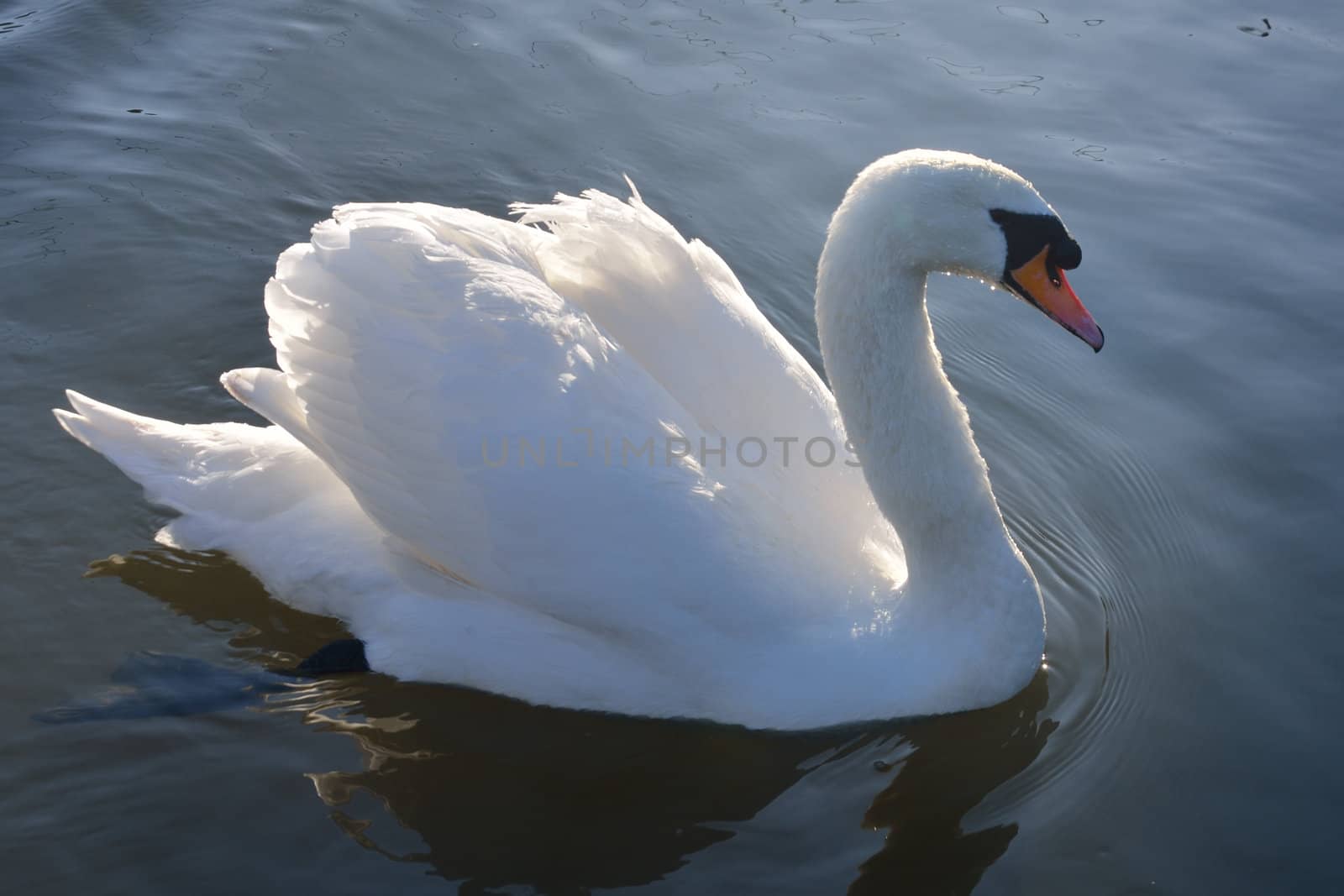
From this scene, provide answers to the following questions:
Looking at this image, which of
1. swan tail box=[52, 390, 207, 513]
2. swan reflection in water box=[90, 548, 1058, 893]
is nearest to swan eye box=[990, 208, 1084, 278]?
swan reflection in water box=[90, 548, 1058, 893]

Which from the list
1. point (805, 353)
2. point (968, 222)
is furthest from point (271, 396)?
point (805, 353)

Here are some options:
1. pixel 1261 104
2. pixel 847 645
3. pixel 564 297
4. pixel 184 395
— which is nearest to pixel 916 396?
pixel 847 645

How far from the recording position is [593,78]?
11586 millimetres

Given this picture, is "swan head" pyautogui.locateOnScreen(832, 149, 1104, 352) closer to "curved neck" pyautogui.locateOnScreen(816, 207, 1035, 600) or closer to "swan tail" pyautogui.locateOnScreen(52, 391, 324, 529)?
"curved neck" pyautogui.locateOnScreen(816, 207, 1035, 600)

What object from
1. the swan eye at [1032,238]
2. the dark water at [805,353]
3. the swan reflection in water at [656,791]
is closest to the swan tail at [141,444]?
the dark water at [805,353]

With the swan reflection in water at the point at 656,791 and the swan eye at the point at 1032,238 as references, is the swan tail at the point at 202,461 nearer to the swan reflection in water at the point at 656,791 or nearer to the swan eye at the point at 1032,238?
the swan reflection in water at the point at 656,791

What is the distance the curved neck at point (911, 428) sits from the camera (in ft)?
18.6

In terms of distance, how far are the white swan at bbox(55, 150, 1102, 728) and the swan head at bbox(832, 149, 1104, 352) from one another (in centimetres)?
1

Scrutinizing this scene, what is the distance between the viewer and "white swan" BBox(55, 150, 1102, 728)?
17.5 ft

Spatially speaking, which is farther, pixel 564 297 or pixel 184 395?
pixel 184 395

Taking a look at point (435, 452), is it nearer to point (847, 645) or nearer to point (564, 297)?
point (564, 297)

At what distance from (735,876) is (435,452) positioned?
2079 millimetres

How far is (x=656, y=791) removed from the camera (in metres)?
5.46

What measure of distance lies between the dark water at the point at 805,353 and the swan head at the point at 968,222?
75.9 inches
